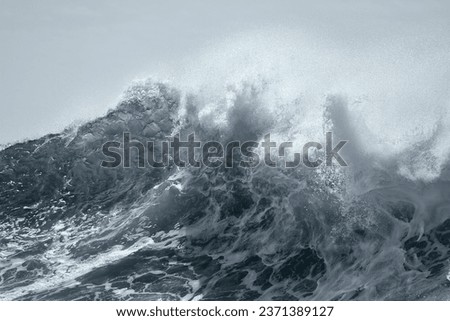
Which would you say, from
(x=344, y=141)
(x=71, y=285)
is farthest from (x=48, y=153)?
(x=344, y=141)

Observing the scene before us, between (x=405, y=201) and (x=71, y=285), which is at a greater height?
(x=405, y=201)

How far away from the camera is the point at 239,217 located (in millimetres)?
18578

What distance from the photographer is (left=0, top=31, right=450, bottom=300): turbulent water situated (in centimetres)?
1546

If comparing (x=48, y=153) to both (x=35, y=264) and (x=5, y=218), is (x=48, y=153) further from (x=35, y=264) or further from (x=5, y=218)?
(x=35, y=264)

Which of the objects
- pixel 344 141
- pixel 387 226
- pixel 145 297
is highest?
pixel 344 141

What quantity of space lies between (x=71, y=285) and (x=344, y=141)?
9816mm

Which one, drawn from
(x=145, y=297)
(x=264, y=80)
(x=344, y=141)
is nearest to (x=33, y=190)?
(x=145, y=297)

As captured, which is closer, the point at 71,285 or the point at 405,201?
the point at 71,285

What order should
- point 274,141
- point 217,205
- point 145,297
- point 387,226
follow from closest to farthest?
1. point 145,297
2. point 387,226
3. point 217,205
4. point 274,141

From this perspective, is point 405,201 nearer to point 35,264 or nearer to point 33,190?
point 35,264

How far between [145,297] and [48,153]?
9733mm

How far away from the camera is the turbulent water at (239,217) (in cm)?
1546

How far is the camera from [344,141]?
1923 centimetres

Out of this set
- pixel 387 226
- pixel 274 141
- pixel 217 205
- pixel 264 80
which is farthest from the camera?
pixel 264 80
